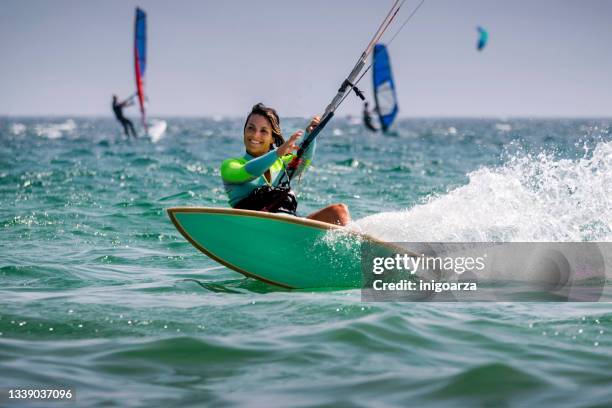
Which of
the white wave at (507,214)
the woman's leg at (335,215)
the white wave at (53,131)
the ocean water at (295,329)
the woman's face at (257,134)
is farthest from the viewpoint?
the white wave at (53,131)

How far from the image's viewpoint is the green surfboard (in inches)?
223

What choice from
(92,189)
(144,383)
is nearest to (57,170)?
(92,189)

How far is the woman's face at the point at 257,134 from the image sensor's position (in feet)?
19.6

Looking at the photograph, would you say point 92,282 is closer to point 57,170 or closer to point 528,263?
point 528,263

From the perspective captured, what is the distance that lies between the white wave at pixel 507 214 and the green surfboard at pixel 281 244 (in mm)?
285

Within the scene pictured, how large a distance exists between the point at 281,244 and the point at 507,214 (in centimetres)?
235

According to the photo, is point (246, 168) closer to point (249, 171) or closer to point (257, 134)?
point (249, 171)

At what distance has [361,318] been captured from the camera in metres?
4.59

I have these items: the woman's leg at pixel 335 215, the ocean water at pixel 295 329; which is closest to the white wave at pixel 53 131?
the ocean water at pixel 295 329

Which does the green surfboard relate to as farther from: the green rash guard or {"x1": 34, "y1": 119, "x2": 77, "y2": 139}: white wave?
{"x1": 34, "y1": 119, "x2": 77, "y2": 139}: white wave

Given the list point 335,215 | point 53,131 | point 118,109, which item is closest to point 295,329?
point 335,215

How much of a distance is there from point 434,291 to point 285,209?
1.30 m

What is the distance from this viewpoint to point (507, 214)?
695cm

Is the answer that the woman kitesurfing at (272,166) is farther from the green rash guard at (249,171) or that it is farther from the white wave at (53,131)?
the white wave at (53,131)
